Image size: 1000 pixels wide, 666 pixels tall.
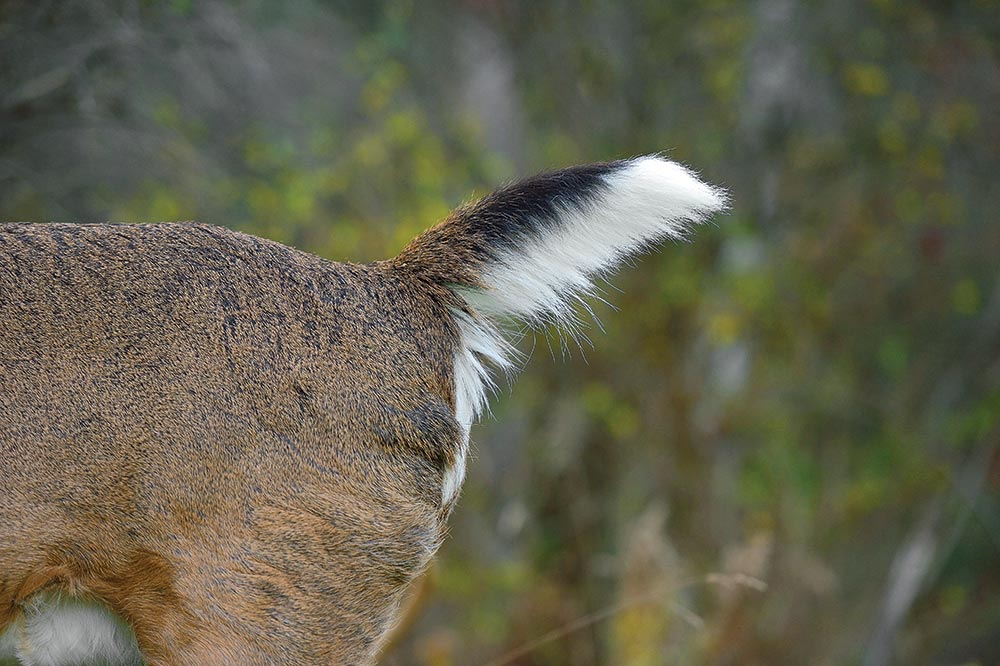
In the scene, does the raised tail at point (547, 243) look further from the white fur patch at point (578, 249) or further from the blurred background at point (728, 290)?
the blurred background at point (728, 290)

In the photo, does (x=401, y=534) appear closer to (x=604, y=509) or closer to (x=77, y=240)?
(x=77, y=240)

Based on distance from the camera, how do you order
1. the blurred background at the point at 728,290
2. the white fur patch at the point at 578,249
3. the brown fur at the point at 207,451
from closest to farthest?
1. the brown fur at the point at 207,451
2. the white fur patch at the point at 578,249
3. the blurred background at the point at 728,290

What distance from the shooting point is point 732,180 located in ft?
26.5

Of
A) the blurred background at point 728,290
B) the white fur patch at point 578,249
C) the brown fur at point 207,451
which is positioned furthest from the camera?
the blurred background at point 728,290

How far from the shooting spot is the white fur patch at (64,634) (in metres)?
2.66

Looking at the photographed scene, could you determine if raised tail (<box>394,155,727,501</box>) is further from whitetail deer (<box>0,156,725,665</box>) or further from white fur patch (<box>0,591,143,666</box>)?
white fur patch (<box>0,591,143,666</box>)

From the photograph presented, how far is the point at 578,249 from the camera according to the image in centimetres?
294

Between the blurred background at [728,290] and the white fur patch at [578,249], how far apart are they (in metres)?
3.99

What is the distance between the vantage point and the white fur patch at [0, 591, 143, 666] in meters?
2.66

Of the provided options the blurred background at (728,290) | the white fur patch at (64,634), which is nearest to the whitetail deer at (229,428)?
the white fur patch at (64,634)

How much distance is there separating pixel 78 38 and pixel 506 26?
12.3 feet

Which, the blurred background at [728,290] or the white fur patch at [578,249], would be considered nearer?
the white fur patch at [578,249]

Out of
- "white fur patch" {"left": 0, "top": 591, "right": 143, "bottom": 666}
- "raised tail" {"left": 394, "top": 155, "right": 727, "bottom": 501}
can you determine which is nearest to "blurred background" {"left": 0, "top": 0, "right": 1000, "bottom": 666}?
"raised tail" {"left": 394, "top": 155, "right": 727, "bottom": 501}

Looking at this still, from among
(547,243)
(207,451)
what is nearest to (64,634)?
(207,451)
